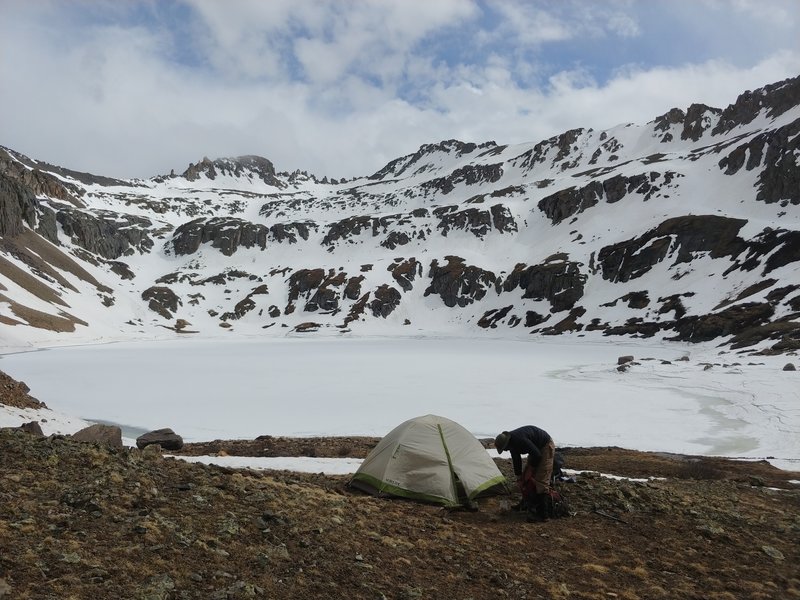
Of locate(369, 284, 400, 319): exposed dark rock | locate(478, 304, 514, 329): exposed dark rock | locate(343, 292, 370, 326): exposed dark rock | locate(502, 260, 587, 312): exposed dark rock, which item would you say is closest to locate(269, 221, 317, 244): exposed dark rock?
locate(343, 292, 370, 326): exposed dark rock

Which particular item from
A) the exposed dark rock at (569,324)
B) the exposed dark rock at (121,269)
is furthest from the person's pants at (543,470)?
the exposed dark rock at (121,269)

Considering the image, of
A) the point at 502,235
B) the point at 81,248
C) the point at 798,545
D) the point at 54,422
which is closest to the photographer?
the point at 798,545

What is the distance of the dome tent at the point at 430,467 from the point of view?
11.4 meters

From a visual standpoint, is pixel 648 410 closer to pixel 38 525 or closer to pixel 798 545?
pixel 798 545

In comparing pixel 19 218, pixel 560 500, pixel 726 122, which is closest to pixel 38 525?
pixel 560 500

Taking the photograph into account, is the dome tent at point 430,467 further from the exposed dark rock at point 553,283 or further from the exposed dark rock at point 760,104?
the exposed dark rock at point 760,104

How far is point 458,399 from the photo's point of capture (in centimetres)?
3136

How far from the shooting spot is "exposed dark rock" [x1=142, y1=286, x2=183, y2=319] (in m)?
128

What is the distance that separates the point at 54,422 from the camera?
66.3ft

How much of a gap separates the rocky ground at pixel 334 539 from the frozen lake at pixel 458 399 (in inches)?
439

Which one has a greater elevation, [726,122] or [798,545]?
[726,122]

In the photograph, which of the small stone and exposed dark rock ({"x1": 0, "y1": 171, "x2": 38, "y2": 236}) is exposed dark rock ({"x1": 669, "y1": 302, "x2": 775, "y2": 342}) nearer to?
the small stone

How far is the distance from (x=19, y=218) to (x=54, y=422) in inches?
4716

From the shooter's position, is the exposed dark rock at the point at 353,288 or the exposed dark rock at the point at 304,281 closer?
the exposed dark rock at the point at 353,288
